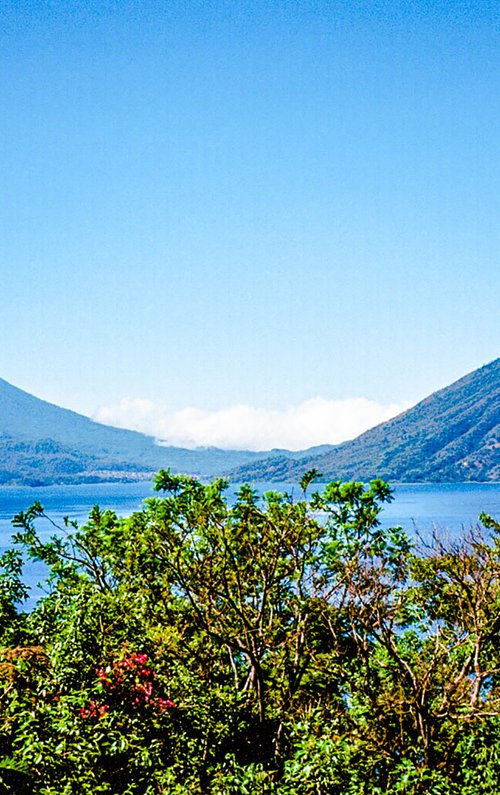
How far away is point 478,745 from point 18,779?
713cm

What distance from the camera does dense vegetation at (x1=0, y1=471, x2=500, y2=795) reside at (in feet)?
23.1

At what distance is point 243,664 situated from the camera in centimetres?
1380

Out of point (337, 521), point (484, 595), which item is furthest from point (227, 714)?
point (337, 521)

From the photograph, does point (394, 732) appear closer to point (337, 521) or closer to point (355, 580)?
point (355, 580)

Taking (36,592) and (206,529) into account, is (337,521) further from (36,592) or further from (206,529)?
(36,592)

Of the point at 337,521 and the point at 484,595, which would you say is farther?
the point at 337,521

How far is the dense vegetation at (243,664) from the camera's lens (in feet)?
23.1

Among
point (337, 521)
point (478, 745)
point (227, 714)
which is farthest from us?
point (337, 521)

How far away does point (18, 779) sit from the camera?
224 inches

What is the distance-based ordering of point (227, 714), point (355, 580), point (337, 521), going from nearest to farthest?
point (227, 714) < point (355, 580) < point (337, 521)

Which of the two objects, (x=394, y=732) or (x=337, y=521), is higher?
(x=337, y=521)

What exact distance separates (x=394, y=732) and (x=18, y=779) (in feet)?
18.3

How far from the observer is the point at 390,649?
902cm

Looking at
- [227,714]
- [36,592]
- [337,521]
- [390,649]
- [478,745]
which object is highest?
[337,521]
